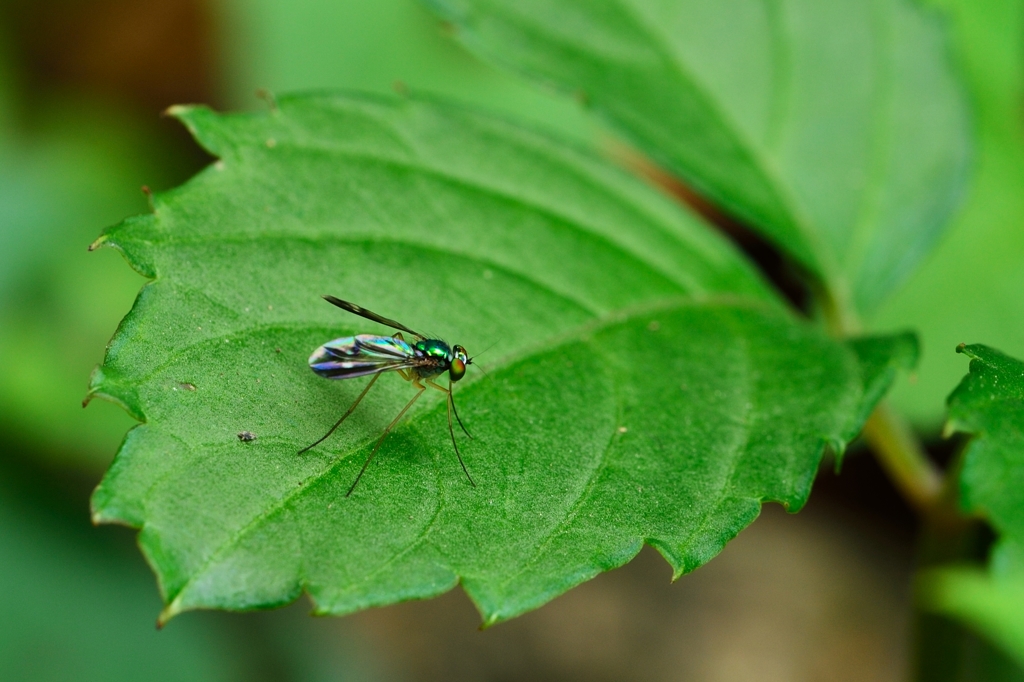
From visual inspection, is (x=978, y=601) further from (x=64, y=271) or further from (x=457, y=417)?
(x=64, y=271)

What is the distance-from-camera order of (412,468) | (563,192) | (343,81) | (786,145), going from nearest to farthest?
(412,468) < (563,192) < (786,145) < (343,81)

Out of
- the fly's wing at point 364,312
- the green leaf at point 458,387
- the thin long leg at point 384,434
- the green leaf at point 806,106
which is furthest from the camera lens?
the green leaf at point 806,106

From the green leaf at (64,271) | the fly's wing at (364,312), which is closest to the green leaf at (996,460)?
the fly's wing at (364,312)

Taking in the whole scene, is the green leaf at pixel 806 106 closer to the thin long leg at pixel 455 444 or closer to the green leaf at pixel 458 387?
the green leaf at pixel 458 387

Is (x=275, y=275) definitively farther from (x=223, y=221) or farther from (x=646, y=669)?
(x=646, y=669)

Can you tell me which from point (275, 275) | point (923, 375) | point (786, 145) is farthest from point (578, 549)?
point (923, 375)

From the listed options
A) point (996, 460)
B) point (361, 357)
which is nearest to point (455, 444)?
point (361, 357)

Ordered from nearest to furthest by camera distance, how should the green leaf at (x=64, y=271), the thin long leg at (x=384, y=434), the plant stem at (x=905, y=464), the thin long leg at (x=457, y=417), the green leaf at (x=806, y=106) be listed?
the thin long leg at (x=384, y=434)
the thin long leg at (x=457, y=417)
the plant stem at (x=905, y=464)
the green leaf at (x=806, y=106)
the green leaf at (x=64, y=271)
